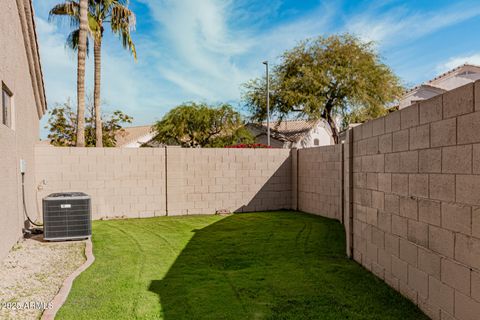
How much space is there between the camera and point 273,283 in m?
4.71

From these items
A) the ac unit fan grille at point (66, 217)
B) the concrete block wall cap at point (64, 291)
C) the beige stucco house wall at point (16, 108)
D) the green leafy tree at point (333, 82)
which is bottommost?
the concrete block wall cap at point (64, 291)

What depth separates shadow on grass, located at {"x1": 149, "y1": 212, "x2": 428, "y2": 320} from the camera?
3.78 m

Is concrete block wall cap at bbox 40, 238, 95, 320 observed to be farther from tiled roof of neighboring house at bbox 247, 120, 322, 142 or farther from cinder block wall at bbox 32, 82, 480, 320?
tiled roof of neighboring house at bbox 247, 120, 322, 142

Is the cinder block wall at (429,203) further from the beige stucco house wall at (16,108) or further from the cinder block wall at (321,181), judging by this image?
the beige stucco house wall at (16,108)

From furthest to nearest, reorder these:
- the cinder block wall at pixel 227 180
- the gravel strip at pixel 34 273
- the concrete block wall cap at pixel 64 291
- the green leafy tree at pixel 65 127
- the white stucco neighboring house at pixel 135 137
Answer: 1. the white stucco neighboring house at pixel 135 137
2. the green leafy tree at pixel 65 127
3. the cinder block wall at pixel 227 180
4. the gravel strip at pixel 34 273
5. the concrete block wall cap at pixel 64 291

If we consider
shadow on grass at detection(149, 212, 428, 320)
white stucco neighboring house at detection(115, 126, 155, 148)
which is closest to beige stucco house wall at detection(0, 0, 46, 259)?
shadow on grass at detection(149, 212, 428, 320)

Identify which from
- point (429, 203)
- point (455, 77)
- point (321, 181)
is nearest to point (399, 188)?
point (429, 203)

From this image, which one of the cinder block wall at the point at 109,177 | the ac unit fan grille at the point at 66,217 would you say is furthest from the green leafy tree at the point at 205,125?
the ac unit fan grille at the point at 66,217

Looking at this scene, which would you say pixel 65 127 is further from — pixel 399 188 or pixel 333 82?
pixel 399 188

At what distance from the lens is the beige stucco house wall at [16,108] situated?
595cm

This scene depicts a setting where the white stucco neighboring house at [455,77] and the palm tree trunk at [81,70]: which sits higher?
the white stucco neighboring house at [455,77]

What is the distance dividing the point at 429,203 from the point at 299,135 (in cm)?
2697

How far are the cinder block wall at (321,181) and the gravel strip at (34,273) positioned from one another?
6.12 m

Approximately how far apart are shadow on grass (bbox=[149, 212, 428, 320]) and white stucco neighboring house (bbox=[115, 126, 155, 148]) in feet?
76.8
